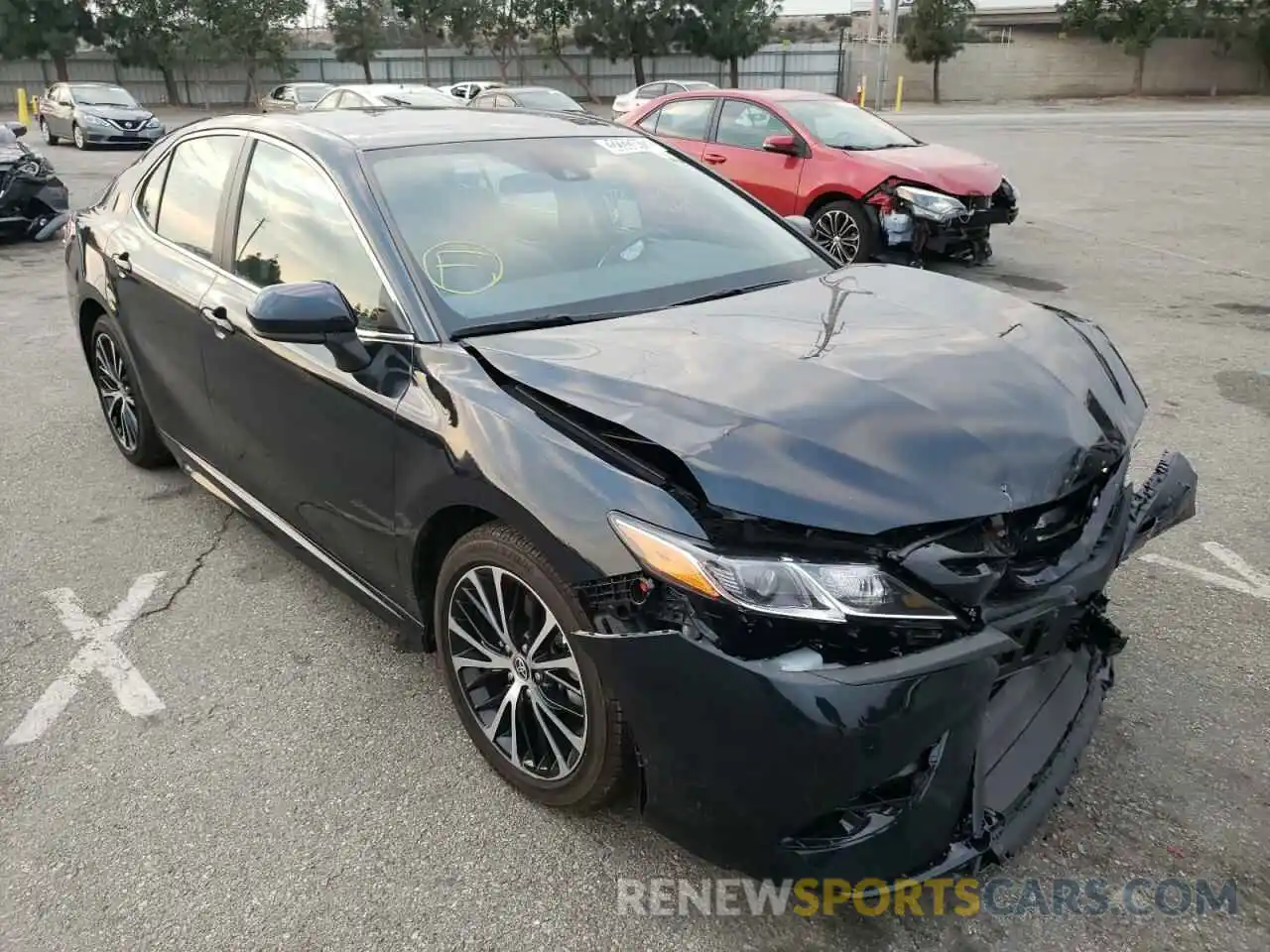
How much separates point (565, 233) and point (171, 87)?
52155 millimetres

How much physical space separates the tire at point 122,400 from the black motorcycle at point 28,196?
283 inches

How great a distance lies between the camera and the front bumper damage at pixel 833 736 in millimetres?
1896

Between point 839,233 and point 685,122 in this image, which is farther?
point 685,122

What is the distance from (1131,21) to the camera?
44000mm

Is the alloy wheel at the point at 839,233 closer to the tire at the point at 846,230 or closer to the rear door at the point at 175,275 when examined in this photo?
the tire at the point at 846,230

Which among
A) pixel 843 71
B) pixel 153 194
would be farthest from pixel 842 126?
pixel 843 71

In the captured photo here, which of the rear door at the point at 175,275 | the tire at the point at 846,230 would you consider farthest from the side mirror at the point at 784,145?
the rear door at the point at 175,275

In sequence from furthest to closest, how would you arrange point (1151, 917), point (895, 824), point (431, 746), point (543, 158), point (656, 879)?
point (543, 158)
point (431, 746)
point (656, 879)
point (1151, 917)
point (895, 824)

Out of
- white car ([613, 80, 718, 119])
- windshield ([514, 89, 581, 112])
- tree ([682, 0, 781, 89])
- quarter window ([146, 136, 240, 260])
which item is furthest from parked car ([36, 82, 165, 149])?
tree ([682, 0, 781, 89])

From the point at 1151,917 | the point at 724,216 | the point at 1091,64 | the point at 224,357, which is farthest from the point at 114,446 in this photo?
the point at 1091,64

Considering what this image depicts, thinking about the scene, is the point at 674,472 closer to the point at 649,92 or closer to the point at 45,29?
the point at 649,92

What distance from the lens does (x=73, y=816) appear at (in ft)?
8.55

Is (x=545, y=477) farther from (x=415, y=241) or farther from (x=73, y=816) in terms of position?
(x=73, y=816)

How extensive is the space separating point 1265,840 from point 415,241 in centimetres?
275
